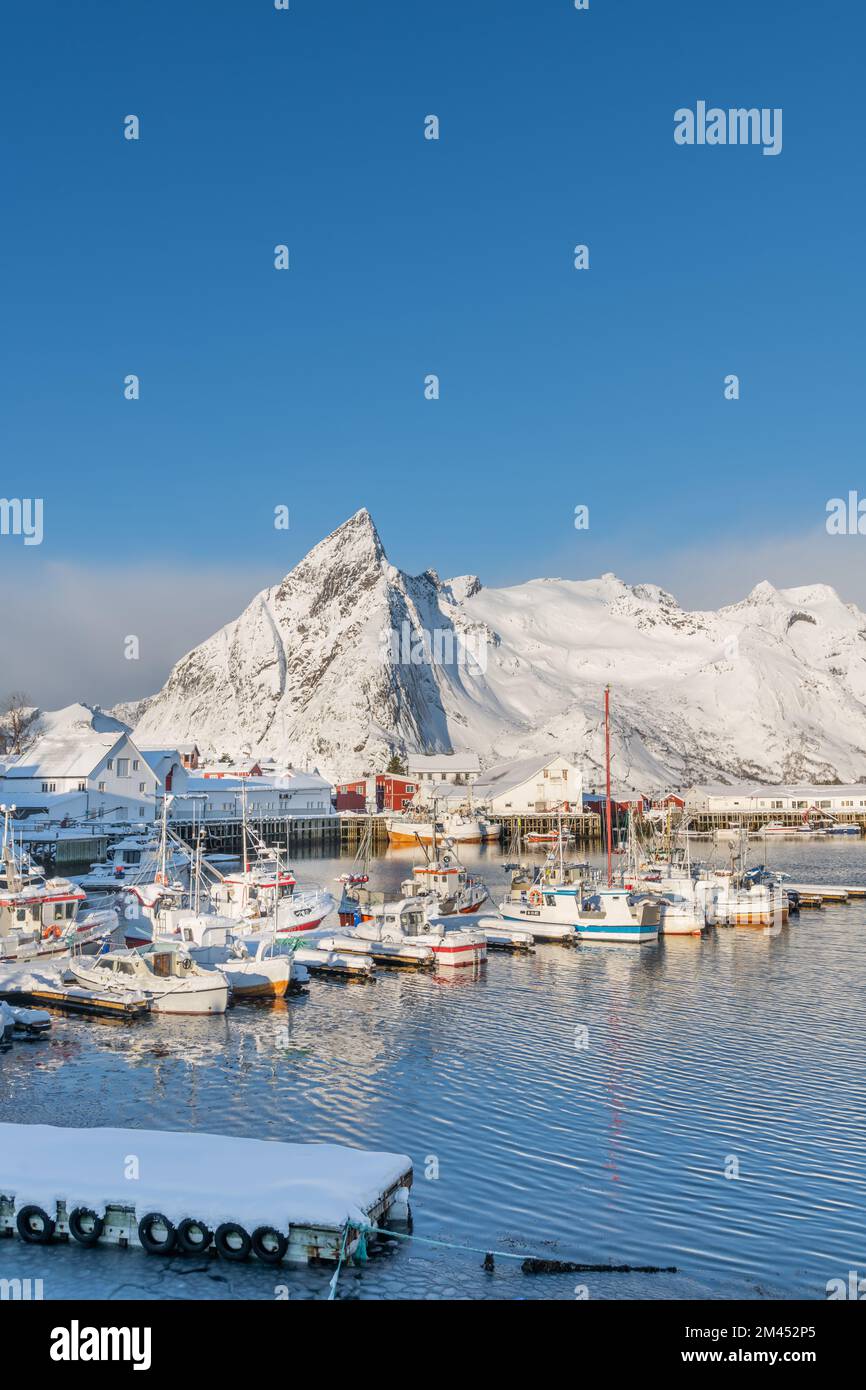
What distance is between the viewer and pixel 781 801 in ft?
472

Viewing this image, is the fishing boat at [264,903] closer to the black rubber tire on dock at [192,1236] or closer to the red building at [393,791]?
the black rubber tire on dock at [192,1236]

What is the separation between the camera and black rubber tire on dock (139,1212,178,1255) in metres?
16.5

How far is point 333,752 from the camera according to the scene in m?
199

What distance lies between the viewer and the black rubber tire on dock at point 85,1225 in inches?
664

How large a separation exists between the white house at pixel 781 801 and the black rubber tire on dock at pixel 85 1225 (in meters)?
126

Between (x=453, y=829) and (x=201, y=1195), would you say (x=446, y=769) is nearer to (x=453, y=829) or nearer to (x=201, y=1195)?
(x=453, y=829)

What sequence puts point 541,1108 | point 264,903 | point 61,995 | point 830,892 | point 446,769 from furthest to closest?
point 446,769 → point 830,892 → point 264,903 → point 61,995 → point 541,1108

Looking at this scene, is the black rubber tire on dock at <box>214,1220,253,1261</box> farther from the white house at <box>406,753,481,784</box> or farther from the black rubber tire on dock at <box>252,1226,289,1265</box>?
the white house at <box>406,753,481,784</box>

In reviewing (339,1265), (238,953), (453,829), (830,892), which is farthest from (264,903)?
(453,829)

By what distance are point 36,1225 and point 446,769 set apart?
141386 mm

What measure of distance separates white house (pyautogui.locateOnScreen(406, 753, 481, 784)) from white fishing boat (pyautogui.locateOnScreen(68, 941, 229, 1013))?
116698mm
